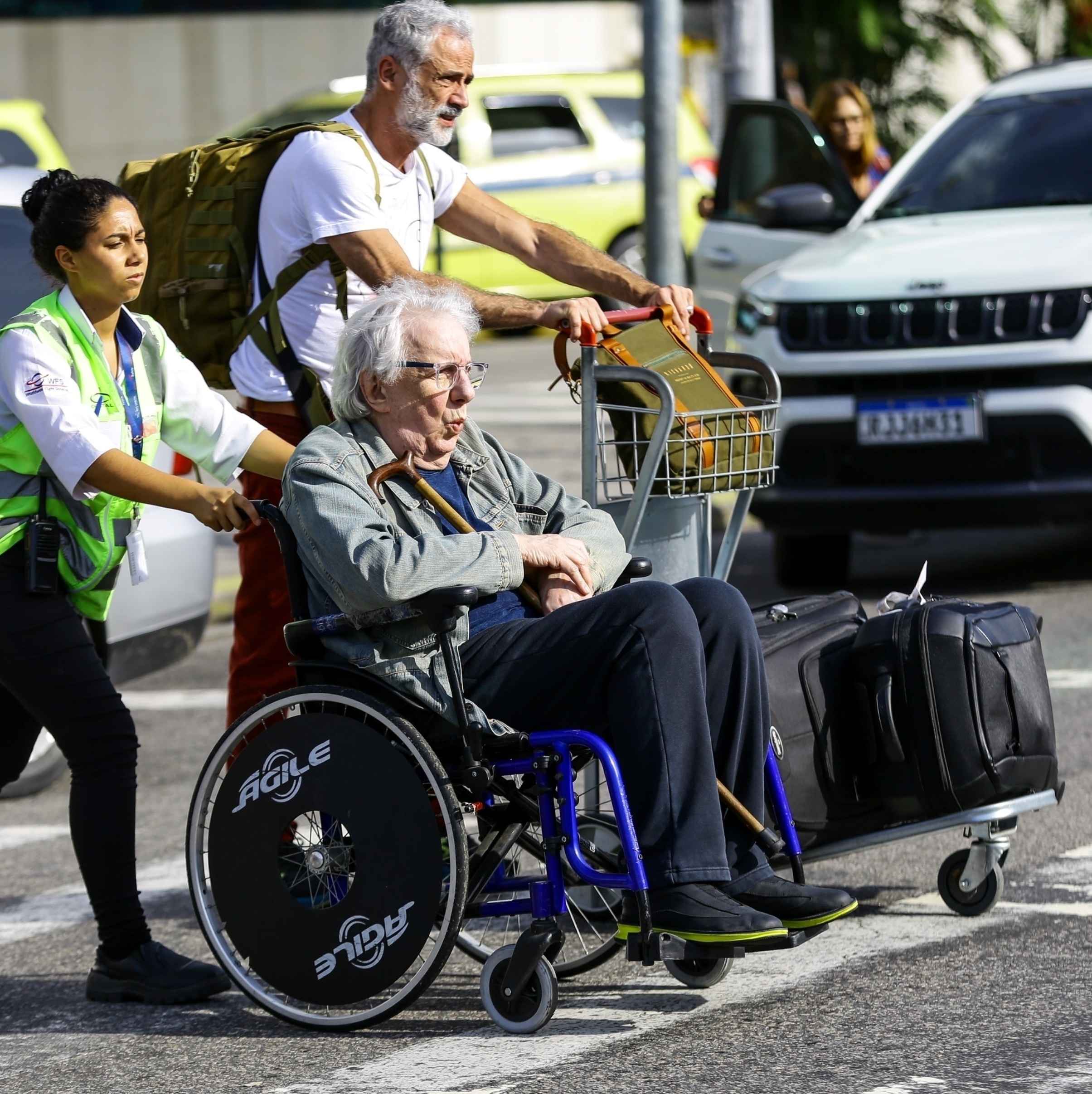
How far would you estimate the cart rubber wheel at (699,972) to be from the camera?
423 centimetres

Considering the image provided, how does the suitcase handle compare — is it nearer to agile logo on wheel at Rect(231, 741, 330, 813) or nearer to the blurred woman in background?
agile logo on wheel at Rect(231, 741, 330, 813)

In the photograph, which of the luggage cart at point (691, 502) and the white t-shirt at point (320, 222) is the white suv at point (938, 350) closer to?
the luggage cart at point (691, 502)

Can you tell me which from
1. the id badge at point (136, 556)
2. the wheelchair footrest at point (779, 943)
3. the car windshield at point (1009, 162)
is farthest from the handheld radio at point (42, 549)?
the car windshield at point (1009, 162)

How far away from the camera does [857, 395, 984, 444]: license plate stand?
796 centimetres

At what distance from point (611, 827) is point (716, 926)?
74cm

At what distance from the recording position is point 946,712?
14.6ft

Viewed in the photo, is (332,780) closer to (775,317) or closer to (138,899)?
(138,899)

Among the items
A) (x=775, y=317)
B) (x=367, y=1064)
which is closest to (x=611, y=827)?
(x=367, y=1064)

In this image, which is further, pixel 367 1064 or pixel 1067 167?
pixel 1067 167

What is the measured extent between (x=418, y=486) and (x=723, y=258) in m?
6.30

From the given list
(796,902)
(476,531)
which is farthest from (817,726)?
(476,531)

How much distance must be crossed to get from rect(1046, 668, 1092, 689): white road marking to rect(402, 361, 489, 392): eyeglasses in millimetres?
3305

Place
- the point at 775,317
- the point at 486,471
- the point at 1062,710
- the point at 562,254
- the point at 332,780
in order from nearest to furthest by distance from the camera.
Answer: the point at 332,780 < the point at 486,471 < the point at 562,254 < the point at 1062,710 < the point at 775,317

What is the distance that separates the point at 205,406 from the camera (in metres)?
4.49
